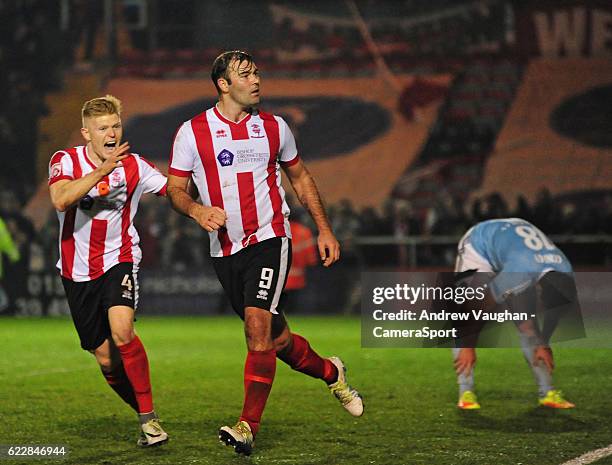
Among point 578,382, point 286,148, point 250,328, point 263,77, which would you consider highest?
point 263,77

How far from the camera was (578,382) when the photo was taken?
27.6 ft

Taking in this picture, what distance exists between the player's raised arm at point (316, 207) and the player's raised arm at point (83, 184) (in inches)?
37.2

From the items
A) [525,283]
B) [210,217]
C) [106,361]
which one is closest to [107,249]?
[106,361]

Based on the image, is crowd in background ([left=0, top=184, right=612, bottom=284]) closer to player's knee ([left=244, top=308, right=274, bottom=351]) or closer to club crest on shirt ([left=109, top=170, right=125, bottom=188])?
club crest on shirt ([left=109, top=170, right=125, bottom=188])

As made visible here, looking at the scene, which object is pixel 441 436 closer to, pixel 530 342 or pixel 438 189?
pixel 530 342

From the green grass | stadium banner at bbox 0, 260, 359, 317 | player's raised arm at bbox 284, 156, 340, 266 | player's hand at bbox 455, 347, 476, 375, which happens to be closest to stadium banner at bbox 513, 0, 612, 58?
stadium banner at bbox 0, 260, 359, 317

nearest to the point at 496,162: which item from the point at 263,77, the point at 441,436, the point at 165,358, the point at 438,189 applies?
the point at 438,189

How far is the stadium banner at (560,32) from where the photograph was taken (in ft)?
74.4

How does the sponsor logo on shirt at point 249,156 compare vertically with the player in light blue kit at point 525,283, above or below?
above

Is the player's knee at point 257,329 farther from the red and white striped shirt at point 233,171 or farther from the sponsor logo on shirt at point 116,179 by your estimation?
the sponsor logo on shirt at point 116,179

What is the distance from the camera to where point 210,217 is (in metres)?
5.28

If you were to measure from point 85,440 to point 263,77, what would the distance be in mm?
18131

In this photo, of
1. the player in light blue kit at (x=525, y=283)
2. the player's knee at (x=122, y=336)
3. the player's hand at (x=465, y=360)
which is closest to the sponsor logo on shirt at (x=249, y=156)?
the player's knee at (x=122, y=336)

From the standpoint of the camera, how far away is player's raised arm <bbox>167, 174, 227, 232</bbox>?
17.3 ft
